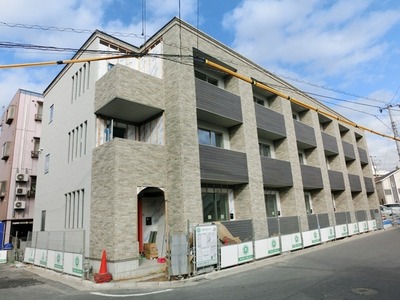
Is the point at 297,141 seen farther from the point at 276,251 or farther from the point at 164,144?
the point at 164,144

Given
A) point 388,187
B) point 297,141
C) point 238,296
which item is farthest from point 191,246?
point 388,187

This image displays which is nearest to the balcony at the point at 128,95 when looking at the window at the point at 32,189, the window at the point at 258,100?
the window at the point at 258,100

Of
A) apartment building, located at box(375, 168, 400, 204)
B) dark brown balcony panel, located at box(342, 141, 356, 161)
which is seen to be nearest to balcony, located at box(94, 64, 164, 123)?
dark brown balcony panel, located at box(342, 141, 356, 161)

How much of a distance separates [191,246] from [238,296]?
3882 millimetres

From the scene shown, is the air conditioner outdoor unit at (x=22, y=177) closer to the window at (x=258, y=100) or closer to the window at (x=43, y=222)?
the window at (x=43, y=222)

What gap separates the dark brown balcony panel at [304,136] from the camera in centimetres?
2292

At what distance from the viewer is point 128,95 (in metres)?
13.6

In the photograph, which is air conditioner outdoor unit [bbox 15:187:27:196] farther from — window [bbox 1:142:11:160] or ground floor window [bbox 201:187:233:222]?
ground floor window [bbox 201:187:233:222]

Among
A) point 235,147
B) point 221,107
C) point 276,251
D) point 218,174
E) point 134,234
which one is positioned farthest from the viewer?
point 235,147

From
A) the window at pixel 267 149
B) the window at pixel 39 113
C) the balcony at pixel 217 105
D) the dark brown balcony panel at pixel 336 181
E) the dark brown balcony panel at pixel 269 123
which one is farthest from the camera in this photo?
the window at pixel 39 113

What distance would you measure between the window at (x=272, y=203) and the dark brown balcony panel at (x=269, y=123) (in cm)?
415

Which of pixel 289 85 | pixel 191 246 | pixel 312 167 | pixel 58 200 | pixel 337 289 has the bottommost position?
pixel 337 289

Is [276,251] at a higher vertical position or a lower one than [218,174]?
lower

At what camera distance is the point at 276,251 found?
46.3ft
